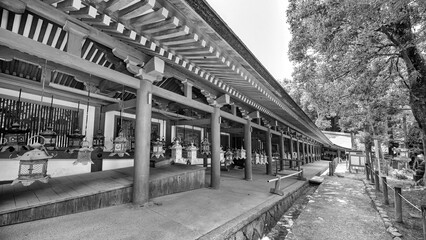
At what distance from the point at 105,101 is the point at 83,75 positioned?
4.89 feet

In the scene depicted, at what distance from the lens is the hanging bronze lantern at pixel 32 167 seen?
256 cm

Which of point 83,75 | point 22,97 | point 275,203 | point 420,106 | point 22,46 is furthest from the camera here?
point 420,106

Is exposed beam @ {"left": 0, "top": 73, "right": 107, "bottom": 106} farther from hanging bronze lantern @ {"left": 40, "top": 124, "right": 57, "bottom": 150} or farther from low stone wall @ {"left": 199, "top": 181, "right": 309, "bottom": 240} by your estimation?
low stone wall @ {"left": 199, "top": 181, "right": 309, "bottom": 240}

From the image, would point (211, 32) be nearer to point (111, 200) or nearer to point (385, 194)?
point (111, 200)

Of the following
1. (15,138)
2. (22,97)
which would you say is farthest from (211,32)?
(22,97)

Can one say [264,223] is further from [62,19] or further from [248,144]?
[62,19]

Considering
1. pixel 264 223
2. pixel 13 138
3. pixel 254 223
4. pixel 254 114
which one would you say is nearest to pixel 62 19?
pixel 13 138

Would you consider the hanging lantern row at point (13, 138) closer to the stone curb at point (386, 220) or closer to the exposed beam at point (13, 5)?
the exposed beam at point (13, 5)

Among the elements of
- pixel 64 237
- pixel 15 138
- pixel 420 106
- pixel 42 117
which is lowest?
→ pixel 64 237

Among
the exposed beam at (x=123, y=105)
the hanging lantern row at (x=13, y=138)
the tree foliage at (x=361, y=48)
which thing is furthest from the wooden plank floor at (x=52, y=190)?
the tree foliage at (x=361, y=48)

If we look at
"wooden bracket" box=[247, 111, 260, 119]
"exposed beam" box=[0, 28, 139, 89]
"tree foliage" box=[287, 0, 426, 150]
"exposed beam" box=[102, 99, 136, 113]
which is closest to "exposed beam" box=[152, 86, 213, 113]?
"exposed beam" box=[102, 99, 136, 113]

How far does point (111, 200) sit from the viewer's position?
11.2 feet

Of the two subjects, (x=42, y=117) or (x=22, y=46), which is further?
(x=42, y=117)

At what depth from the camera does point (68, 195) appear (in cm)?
307
